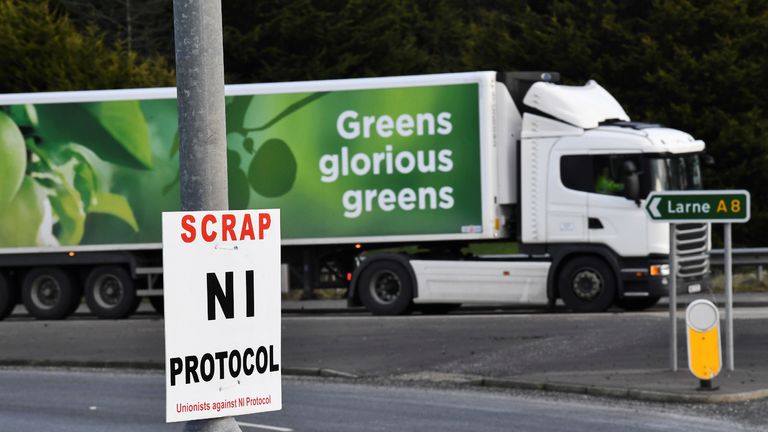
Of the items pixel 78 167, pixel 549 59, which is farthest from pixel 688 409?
pixel 549 59

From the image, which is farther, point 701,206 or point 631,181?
point 631,181

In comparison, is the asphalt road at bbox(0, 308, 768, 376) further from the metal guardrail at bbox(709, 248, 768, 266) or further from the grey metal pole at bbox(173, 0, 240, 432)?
the grey metal pole at bbox(173, 0, 240, 432)

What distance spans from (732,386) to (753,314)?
706cm

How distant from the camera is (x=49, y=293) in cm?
2583

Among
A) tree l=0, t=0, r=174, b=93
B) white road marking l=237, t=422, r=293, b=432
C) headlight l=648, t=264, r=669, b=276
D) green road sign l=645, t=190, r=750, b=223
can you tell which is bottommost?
white road marking l=237, t=422, r=293, b=432

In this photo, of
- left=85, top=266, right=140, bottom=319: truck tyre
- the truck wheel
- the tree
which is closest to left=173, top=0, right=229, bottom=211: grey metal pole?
the truck wheel

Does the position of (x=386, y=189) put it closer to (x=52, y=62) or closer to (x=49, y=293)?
(x=49, y=293)

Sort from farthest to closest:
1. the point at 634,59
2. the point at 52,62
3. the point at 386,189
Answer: the point at 634,59
the point at 52,62
the point at 386,189

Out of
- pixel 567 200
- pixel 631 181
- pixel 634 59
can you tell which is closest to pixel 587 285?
pixel 567 200

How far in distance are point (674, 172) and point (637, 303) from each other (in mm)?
2278

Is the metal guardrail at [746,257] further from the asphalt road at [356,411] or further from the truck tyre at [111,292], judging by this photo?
the asphalt road at [356,411]

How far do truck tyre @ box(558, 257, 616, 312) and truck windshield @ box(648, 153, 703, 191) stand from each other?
4.88ft

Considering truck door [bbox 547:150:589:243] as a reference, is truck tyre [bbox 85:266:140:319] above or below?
below

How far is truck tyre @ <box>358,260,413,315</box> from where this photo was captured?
78.0ft
